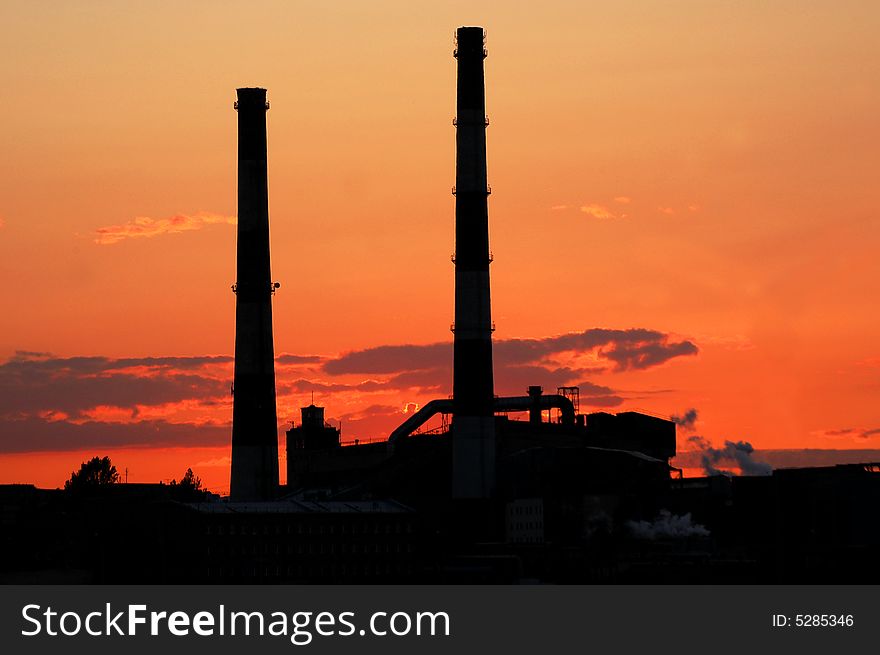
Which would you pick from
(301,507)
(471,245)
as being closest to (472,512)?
(301,507)

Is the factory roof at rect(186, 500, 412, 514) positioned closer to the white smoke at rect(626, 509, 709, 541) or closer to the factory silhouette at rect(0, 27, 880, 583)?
the factory silhouette at rect(0, 27, 880, 583)

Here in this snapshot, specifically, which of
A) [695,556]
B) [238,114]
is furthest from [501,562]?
[238,114]

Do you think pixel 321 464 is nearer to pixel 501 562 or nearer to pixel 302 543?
pixel 302 543

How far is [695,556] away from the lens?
416 ft

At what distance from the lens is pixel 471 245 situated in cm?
13000

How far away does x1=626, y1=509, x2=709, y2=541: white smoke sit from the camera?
13350 cm

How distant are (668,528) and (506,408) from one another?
2002cm

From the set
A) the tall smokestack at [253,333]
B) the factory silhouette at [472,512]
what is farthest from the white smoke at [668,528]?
the tall smokestack at [253,333]

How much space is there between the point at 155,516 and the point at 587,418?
28.2 metres

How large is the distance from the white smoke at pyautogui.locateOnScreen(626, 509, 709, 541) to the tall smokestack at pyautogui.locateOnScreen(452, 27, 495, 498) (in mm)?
10048

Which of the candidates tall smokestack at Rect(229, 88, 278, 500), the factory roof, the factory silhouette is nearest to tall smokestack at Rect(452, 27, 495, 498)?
the factory silhouette

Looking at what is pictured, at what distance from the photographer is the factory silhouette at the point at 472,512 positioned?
418 ft

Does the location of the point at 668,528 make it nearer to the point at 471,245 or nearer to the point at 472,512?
the point at 472,512

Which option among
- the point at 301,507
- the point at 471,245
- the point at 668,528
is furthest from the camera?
the point at 301,507
